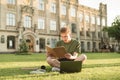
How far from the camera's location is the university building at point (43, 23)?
134ft

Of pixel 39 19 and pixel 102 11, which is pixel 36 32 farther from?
pixel 102 11

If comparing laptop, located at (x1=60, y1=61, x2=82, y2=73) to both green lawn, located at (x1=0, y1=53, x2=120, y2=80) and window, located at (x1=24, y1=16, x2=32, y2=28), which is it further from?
window, located at (x1=24, y1=16, x2=32, y2=28)

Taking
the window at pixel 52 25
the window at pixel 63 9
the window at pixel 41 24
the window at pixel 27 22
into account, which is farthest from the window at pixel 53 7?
the window at pixel 27 22

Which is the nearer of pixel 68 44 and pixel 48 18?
pixel 68 44

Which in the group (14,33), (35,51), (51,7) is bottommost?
(35,51)

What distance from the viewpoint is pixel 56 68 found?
8.52m

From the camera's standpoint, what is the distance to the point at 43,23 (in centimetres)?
4728

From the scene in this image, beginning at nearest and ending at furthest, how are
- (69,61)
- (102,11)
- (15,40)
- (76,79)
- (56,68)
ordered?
(76,79) → (69,61) → (56,68) → (15,40) → (102,11)

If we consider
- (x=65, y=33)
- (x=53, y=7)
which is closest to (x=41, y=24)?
(x=53, y=7)

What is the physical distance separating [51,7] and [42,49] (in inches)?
308

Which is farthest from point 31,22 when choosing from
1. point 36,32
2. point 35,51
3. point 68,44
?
point 68,44

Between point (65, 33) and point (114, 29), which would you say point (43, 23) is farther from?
point (65, 33)

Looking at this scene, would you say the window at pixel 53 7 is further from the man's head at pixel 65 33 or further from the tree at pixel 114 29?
the man's head at pixel 65 33

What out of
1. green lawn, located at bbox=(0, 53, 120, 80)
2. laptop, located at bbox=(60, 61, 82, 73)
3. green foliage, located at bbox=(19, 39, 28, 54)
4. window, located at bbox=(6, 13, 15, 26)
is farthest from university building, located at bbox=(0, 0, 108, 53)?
laptop, located at bbox=(60, 61, 82, 73)
